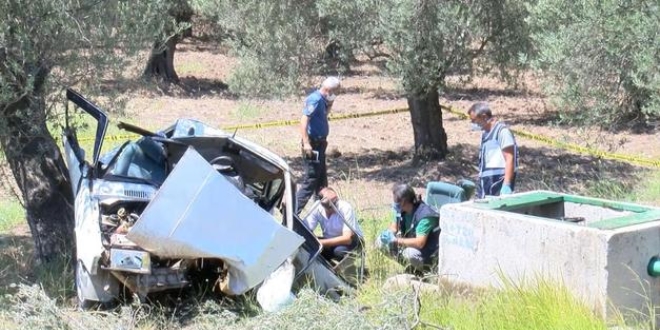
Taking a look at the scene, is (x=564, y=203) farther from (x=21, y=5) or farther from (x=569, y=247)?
(x=21, y=5)

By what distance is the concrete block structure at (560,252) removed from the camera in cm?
631

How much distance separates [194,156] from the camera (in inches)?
281

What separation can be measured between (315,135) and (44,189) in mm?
3120

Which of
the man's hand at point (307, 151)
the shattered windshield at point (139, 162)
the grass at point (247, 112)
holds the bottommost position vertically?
the grass at point (247, 112)

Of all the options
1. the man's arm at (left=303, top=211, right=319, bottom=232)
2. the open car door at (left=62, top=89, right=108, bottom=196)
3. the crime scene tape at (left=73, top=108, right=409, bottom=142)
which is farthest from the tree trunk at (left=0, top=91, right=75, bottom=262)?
the crime scene tape at (left=73, top=108, right=409, bottom=142)

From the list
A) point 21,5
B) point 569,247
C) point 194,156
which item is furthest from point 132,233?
point 569,247

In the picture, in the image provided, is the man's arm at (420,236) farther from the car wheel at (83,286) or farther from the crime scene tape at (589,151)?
the crime scene tape at (589,151)

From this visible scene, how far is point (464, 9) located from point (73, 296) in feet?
23.9

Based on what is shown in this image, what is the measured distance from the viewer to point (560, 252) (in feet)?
21.4

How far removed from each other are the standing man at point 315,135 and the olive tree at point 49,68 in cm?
218

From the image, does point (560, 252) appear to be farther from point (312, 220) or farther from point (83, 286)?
point (83, 286)

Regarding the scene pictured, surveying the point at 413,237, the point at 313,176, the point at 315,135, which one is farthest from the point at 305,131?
the point at 413,237

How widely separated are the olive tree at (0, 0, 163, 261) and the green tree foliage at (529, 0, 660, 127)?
448cm

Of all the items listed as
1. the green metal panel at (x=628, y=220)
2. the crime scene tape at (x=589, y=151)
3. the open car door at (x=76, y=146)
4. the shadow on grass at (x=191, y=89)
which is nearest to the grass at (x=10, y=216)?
the open car door at (x=76, y=146)
